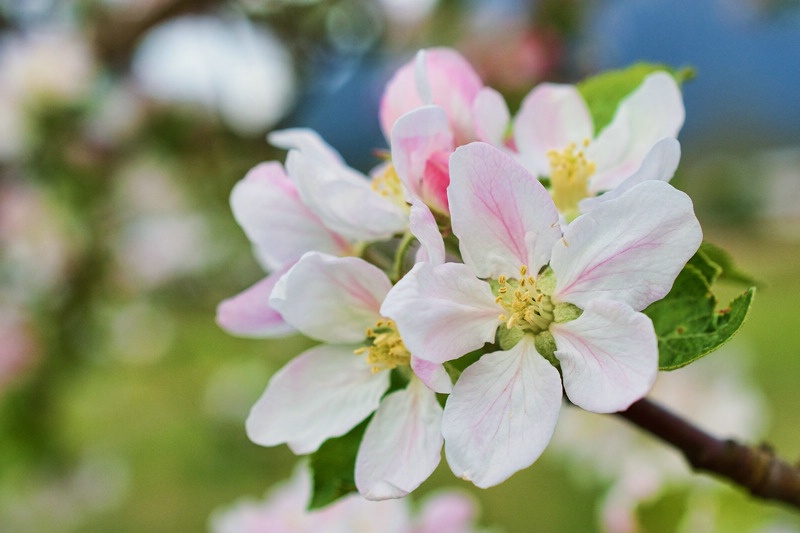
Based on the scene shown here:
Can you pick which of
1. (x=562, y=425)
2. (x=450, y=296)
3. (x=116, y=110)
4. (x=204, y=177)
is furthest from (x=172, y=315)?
(x=450, y=296)

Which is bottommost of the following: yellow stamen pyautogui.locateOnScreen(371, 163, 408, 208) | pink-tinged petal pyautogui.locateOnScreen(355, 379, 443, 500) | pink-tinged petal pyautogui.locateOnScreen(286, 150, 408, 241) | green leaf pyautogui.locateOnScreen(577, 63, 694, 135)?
pink-tinged petal pyautogui.locateOnScreen(355, 379, 443, 500)

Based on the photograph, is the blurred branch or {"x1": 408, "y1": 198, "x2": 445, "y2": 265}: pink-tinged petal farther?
the blurred branch

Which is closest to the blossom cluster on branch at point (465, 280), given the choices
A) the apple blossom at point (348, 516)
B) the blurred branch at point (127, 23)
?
the apple blossom at point (348, 516)

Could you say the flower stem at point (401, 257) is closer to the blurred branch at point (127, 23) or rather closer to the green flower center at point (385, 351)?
the green flower center at point (385, 351)

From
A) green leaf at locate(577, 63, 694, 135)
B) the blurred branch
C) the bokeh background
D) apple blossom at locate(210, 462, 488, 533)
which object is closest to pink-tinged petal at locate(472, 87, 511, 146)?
green leaf at locate(577, 63, 694, 135)

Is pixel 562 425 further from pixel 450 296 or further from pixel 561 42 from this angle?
pixel 450 296

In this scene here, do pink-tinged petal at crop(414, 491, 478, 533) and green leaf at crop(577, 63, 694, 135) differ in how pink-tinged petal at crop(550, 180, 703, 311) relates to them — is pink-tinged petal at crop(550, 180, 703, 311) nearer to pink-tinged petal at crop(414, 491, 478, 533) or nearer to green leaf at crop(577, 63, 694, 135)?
green leaf at crop(577, 63, 694, 135)

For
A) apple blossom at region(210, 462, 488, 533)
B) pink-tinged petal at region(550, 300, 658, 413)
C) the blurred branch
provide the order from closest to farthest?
1. pink-tinged petal at region(550, 300, 658, 413)
2. apple blossom at region(210, 462, 488, 533)
3. the blurred branch
